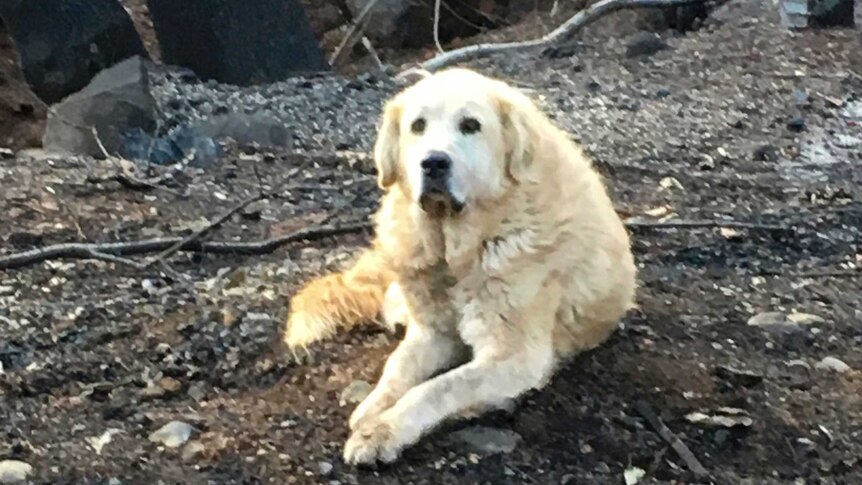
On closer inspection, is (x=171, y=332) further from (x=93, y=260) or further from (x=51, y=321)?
(x=93, y=260)

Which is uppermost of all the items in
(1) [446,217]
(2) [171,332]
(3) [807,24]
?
(1) [446,217]

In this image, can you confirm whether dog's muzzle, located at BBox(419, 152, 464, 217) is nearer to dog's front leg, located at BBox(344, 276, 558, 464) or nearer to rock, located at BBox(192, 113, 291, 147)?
dog's front leg, located at BBox(344, 276, 558, 464)

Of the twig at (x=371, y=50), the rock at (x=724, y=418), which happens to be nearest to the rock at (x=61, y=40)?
the twig at (x=371, y=50)

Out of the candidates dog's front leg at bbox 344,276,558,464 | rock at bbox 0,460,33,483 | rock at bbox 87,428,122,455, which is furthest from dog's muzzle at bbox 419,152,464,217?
rock at bbox 0,460,33,483

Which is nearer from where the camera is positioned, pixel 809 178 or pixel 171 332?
pixel 171 332

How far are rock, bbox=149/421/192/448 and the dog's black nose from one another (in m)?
1.01

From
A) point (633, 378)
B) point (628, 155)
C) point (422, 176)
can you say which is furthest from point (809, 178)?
point (422, 176)

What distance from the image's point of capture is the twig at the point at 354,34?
34.9 ft

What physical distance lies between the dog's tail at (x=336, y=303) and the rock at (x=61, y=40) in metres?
4.27

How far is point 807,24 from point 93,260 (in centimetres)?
646

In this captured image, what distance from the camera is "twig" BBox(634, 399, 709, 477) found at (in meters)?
3.35

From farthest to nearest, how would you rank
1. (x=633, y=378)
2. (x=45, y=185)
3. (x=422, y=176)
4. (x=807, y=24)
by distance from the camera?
(x=807, y=24)
(x=45, y=185)
(x=633, y=378)
(x=422, y=176)

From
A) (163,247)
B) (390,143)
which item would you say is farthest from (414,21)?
(390,143)

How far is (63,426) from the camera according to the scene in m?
3.66
